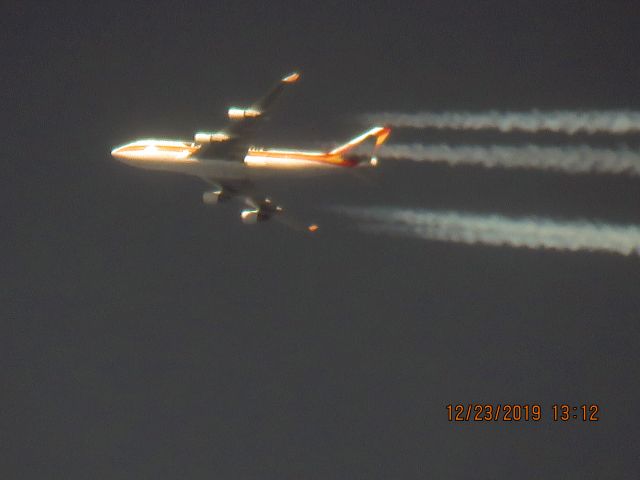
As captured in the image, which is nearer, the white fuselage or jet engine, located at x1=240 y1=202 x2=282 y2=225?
the white fuselage

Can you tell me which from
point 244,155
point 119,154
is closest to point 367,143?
point 244,155

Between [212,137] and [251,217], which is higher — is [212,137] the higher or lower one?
the higher one

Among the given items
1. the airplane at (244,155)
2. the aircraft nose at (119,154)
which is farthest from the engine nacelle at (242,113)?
the aircraft nose at (119,154)

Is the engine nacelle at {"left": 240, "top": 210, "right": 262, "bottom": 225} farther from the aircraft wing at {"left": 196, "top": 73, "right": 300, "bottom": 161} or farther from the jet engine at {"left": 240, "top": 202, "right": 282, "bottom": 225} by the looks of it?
the aircraft wing at {"left": 196, "top": 73, "right": 300, "bottom": 161}

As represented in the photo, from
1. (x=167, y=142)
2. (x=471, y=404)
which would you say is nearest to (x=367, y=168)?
(x=167, y=142)

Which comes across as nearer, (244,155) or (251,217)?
(244,155)

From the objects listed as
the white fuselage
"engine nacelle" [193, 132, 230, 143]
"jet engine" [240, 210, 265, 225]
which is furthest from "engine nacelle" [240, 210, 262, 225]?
"engine nacelle" [193, 132, 230, 143]

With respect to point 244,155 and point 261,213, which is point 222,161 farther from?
point 261,213
